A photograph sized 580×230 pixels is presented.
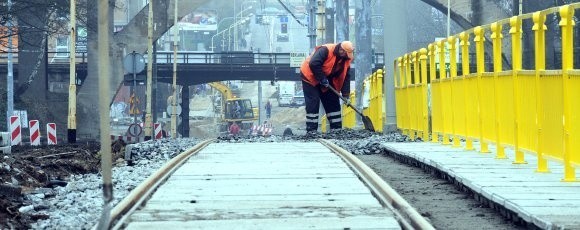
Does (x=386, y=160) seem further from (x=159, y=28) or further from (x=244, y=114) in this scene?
(x=244, y=114)

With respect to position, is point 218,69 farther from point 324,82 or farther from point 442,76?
point 442,76

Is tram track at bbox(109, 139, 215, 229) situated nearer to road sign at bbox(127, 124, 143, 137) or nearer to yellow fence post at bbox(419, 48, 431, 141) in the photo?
yellow fence post at bbox(419, 48, 431, 141)

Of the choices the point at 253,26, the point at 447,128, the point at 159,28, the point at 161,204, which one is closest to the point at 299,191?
the point at 161,204

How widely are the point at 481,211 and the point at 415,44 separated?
287 feet

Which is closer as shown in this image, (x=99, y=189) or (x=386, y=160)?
(x=99, y=189)

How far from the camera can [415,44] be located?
96750mm

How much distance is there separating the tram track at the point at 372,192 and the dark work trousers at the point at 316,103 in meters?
9.73

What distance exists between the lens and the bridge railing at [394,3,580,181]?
→ 10227mm

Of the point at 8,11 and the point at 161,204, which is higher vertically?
the point at 8,11

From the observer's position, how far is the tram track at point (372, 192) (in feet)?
27.9

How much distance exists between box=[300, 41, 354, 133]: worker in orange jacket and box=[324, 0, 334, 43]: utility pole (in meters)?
20.5

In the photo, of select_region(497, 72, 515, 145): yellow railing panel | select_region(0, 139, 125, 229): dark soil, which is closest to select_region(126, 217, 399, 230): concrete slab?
select_region(0, 139, 125, 229): dark soil

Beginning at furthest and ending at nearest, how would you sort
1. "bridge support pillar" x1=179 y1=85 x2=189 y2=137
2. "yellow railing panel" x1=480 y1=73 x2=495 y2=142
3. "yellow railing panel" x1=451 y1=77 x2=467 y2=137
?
"bridge support pillar" x1=179 y1=85 x2=189 y2=137 < "yellow railing panel" x1=451 y1=77 x2=467 y2=137 < "yellow railing panel" x1=480 y1=73 x2=495 y2=142

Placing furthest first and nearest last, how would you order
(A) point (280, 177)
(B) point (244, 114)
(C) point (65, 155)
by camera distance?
1. (B) point (244, 114)
2. (C) point (65, 155)
3. (A) point (280, 177)
